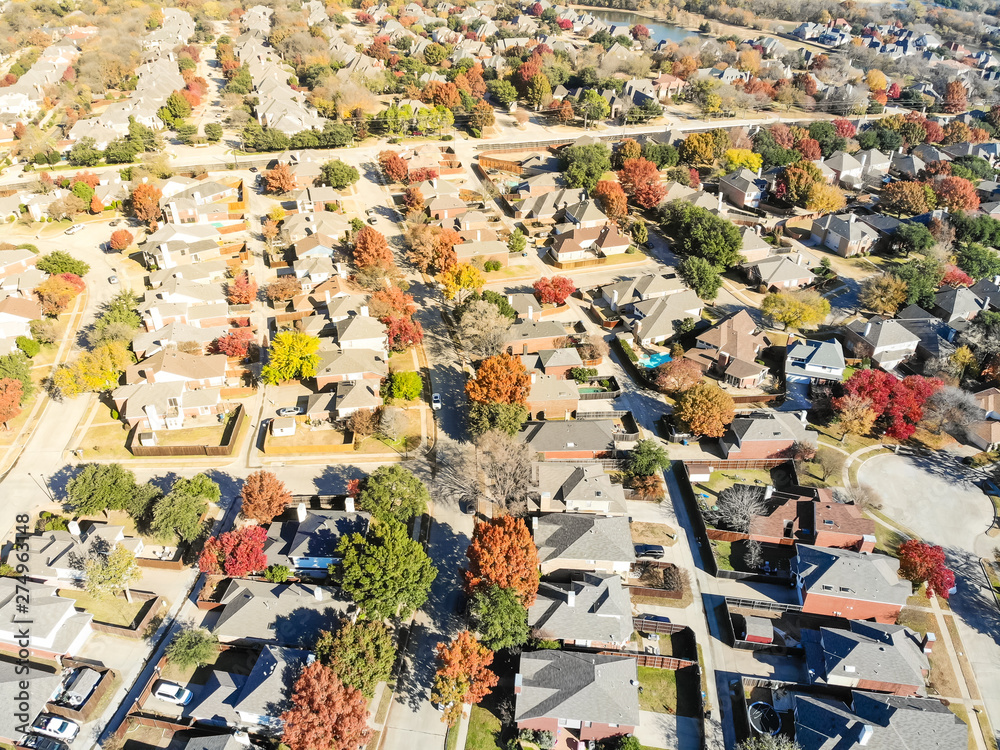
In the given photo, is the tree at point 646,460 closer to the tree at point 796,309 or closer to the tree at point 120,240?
the tree at point 796,309

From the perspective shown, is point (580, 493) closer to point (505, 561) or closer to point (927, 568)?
point (505, 561)

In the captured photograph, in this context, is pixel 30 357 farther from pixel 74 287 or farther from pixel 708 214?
pixel 708 214

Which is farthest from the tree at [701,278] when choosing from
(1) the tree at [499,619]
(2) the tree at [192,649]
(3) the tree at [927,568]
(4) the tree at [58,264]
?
(4) the tree at [58,264]

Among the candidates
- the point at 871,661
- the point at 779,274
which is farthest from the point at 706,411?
the point at 779,274

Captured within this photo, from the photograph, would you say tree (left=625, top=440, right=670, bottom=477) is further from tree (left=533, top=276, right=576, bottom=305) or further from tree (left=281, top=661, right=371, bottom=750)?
tree (left=281, top=661, right=371, bottom=750)

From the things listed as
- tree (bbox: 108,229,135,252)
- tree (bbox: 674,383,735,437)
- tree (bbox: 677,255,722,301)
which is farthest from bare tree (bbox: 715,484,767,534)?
tree (bbox: 108,229,135,252)
